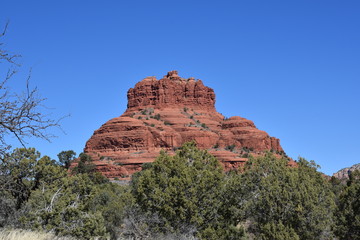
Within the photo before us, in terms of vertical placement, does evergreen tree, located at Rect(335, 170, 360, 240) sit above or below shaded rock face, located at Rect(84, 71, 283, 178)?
below

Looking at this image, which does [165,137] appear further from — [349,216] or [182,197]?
[182,197]

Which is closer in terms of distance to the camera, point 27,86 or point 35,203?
point 27,86

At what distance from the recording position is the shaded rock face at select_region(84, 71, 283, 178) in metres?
101

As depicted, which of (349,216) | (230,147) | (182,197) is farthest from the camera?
(230,147)

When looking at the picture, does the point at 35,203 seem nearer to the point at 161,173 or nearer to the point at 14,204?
the point at 14,204

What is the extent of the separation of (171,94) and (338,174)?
A: 61253 millimetres

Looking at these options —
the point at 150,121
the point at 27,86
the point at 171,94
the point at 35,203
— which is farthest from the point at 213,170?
the point at 171,94

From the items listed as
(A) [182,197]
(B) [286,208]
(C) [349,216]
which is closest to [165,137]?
(C) [349,216]

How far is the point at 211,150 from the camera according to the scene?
357ft

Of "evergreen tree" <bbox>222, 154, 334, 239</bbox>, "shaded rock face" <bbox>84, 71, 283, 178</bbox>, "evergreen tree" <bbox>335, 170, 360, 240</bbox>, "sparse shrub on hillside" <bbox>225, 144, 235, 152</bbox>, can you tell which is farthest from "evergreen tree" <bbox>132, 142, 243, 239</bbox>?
"sparse shrub on hillside" <bbox>225, 144, 235, 152</bbox>

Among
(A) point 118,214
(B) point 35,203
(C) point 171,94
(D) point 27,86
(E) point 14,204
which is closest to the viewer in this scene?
(D) point 27,86

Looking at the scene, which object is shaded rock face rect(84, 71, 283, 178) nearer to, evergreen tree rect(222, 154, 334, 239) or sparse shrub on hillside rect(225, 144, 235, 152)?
sparse shrub on hillside rect(225, 144, 235, 152)

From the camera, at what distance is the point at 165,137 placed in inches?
4368

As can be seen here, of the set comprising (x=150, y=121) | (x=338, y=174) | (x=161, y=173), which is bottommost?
(x=161, y=173)
